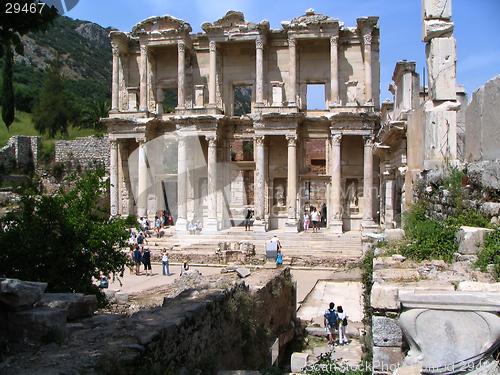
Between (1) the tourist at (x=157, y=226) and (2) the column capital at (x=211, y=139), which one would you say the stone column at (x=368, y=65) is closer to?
(2) the column capital at (x=211, y=139)

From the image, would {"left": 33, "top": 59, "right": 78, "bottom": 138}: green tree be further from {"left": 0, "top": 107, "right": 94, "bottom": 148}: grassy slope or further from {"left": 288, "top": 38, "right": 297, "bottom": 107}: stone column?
{"left": 288, "top": 38, "right": 297, "bottom": 107}: stone column

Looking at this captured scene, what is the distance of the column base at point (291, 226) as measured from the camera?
22781mm

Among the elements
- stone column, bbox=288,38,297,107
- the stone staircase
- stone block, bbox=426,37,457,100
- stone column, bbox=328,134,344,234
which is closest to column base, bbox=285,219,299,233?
the stone staircase

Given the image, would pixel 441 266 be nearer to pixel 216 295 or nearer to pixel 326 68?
pixel 216 295

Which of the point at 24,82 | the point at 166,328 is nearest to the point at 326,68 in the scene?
the point at 166,328

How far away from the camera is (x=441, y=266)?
598 cm

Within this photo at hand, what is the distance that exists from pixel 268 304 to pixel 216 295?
2.74 m

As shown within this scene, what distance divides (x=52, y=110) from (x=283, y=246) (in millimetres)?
28365

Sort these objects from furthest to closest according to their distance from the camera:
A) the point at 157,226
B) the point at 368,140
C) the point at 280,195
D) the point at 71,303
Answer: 1. the point at 280,195
2. the point at 157,226
3. the point at 368,140
4. the point at 71,303

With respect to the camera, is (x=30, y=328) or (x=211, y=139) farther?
(x=211, y=139)

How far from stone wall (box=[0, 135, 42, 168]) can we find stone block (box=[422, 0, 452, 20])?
31.9 meters

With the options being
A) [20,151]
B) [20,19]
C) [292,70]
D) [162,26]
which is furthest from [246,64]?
[20,19]

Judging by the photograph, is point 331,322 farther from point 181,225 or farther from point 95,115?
point 95,115

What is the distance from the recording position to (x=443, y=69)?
31.0ft
